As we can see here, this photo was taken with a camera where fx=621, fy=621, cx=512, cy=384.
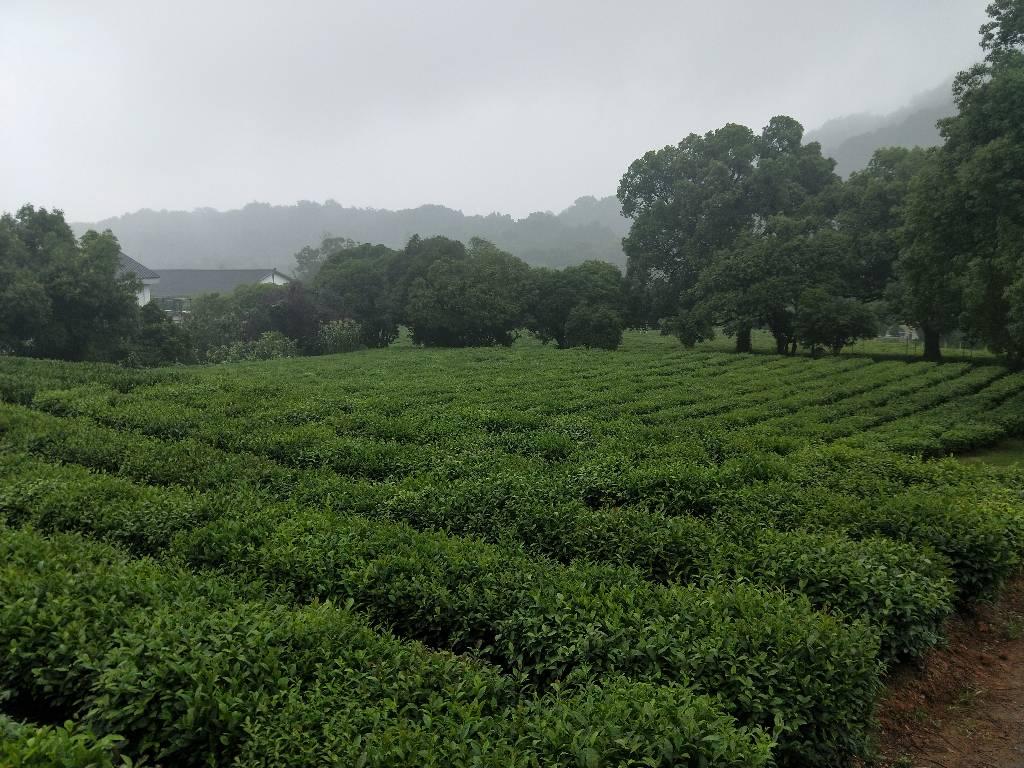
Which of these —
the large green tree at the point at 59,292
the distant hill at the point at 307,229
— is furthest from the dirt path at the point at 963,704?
the distant hill at the point at 307,229

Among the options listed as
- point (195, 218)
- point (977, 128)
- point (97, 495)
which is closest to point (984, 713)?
point (97, 495)

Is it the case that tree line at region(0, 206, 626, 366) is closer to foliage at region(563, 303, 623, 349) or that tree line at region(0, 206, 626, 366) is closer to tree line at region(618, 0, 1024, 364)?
foliage at region(563, 303, 623, 349)

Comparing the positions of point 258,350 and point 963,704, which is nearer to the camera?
point 963,704

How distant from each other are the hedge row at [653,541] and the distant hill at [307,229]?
11548cm

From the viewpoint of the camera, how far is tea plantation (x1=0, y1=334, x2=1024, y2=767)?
3.69m

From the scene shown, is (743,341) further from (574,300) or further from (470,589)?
(470,589)

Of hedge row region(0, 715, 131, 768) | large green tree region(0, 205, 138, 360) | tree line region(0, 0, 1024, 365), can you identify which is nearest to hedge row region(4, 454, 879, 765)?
hedge row region(0, 715, 131, 768)

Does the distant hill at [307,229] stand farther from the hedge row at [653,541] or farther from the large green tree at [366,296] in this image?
the hedge row at [653,541]

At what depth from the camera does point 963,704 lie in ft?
17.3

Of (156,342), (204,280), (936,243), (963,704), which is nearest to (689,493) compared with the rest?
(963,704)

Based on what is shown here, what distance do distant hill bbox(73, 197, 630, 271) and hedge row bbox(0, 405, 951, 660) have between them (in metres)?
115

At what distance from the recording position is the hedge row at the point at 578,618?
417 centimetres

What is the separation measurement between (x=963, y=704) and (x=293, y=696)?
17.8ft

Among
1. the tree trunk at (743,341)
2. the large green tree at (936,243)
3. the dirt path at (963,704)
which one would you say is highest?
the large green tree at (936,243)
